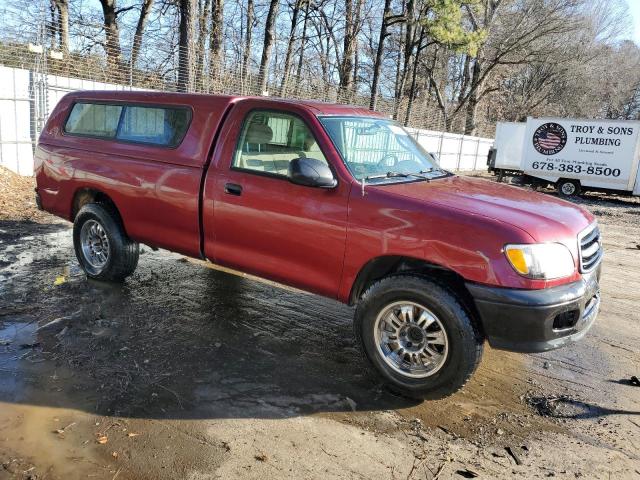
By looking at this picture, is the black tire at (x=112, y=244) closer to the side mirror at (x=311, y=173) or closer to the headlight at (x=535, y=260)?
the side mirror at (x=311, y=173)

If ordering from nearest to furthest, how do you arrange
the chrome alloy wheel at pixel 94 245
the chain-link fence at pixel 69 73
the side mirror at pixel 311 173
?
the side mirror at pixel 311 173 < the chrome alloy wheel at pixel 94 245 < the chain-link fence at pixel 69 73

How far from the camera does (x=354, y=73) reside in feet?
133

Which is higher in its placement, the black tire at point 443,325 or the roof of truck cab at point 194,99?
the roof of truck cab at point 194,99

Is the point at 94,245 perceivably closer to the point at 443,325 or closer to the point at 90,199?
the point at 90,199

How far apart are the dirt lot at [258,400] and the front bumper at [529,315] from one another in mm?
583

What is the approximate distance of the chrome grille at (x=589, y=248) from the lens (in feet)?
11.8

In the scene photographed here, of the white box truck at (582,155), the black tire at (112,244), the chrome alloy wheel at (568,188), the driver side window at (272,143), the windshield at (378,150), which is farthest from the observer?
the chrome alloy wheel at (568,188)

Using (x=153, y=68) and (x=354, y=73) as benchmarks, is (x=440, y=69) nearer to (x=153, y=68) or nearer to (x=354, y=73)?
(x=354, y=73)

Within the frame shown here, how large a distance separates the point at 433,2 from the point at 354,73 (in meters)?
19.0

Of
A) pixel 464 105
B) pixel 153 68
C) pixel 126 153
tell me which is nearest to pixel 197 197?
pixel 126 153

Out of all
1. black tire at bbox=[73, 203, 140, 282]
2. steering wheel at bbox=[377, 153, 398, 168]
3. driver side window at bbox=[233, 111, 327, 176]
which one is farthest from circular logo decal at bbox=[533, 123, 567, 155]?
black tire at bbox=[73, 203, 140, 282]

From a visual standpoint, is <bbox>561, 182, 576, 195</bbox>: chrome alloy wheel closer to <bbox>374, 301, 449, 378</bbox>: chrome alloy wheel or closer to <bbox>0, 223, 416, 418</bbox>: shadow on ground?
<bbox>0, 223, 416, 418</bbox>: shadow on ground

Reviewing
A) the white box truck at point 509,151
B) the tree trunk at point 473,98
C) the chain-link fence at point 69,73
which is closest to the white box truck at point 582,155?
the white box truck at point 509,151

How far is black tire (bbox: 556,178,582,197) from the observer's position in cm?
1883
